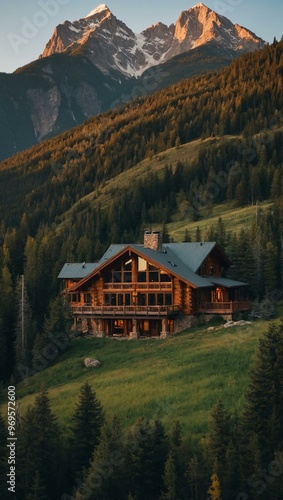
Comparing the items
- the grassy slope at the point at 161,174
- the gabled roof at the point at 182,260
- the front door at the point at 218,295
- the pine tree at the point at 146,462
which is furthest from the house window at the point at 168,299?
the grassy slope at the point at 161,174

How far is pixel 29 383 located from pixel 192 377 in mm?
15724

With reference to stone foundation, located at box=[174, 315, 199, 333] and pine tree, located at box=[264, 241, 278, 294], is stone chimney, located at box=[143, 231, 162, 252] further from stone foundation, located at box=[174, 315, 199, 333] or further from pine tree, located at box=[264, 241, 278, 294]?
pine tree, located at box=[264, 241, 278, 294]

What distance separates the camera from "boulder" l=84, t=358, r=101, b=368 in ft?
163

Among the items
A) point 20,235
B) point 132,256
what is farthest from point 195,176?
point 132,256

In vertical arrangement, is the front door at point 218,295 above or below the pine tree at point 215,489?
above

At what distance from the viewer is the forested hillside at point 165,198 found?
218ft

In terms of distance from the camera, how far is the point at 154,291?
191ft

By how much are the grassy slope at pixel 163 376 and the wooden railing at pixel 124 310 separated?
2587 millimetres

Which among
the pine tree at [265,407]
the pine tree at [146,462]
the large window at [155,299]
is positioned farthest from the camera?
the large window at [155,299]

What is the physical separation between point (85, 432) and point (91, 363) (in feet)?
57.9

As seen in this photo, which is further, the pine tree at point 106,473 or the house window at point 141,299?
the house window at point 141,299

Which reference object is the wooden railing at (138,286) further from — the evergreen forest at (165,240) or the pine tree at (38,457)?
the pine tree at (38,457)

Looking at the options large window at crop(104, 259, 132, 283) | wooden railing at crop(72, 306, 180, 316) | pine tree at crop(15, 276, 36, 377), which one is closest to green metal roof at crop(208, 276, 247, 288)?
wooden railing at crop(72, 306, 180, 316)

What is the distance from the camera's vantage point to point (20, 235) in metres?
102
